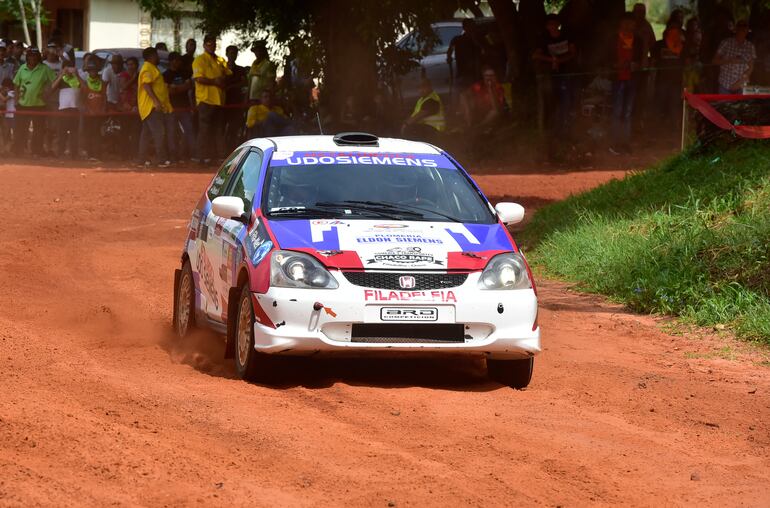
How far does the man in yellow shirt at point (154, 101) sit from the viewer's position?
2498 centimetres

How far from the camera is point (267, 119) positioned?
2544 centimetres

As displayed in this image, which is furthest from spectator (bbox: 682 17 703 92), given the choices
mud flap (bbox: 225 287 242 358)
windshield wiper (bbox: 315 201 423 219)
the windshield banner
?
mud flap (bbox: 225 287 242 358)

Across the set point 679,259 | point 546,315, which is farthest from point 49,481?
point 679,259

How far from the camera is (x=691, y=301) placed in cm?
1188

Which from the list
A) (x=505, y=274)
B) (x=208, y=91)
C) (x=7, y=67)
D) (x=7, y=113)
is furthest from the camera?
(x=7, y=67)

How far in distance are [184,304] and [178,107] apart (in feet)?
51.1

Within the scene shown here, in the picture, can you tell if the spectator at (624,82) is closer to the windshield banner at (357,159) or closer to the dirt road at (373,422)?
the dirt road at (373,422)

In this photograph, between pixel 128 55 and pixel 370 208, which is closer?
pixel 370 208

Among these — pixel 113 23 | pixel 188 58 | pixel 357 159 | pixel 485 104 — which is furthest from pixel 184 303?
pixel 113 23

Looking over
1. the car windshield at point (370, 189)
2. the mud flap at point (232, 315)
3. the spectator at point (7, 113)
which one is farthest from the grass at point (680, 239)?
the spectator at point (7, 113)

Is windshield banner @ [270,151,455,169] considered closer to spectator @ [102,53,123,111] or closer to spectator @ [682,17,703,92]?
spectator @ [682,17,703,92]

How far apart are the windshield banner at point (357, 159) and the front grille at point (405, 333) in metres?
1.61

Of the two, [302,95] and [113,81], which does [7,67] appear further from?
[302,95]

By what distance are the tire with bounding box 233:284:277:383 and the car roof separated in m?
1.32
